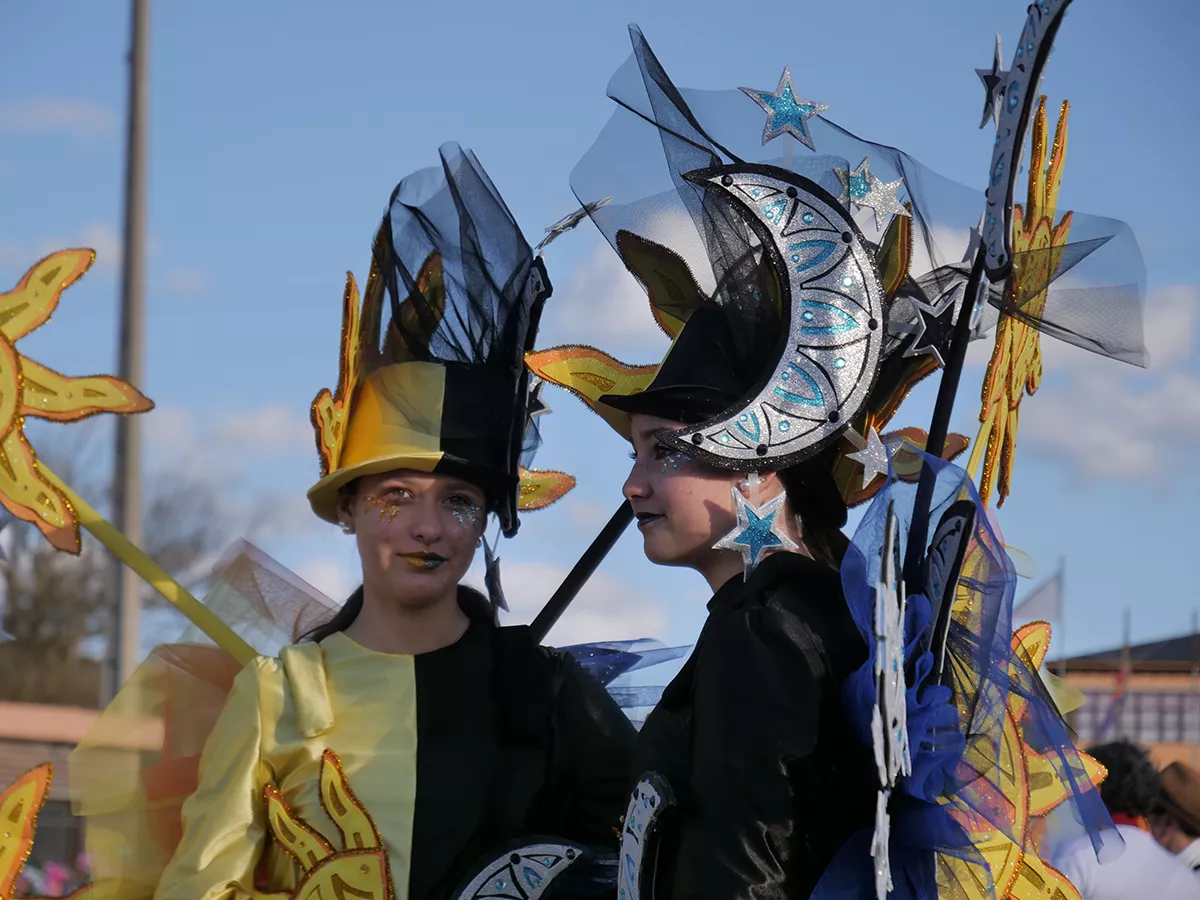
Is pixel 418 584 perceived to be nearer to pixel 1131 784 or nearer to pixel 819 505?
pixel 819 505

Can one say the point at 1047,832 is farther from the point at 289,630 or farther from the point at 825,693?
the point at 289,630

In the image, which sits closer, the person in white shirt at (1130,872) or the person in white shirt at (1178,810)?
the person in white shirt at (1130,872)

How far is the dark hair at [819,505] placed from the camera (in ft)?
9.13

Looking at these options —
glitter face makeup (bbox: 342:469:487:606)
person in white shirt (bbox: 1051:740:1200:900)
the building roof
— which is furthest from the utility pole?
the building roof

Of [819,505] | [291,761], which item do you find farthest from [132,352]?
[819,505]

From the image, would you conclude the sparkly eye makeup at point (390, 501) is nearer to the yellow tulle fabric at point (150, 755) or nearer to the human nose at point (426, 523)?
the human nose at point (426, 523)

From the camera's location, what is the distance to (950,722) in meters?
2.37

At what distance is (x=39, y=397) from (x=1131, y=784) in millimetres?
2958

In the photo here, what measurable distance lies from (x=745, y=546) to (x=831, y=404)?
0.28m

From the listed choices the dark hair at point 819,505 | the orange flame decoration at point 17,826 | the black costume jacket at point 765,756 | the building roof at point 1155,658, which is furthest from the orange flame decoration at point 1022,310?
the building roof at point 1155,658

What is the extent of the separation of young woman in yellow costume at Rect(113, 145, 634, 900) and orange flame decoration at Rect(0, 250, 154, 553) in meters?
0.46

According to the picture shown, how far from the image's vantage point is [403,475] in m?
3.31

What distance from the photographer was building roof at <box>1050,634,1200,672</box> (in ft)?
82.4

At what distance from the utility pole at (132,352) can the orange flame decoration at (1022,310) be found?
3.37 m
